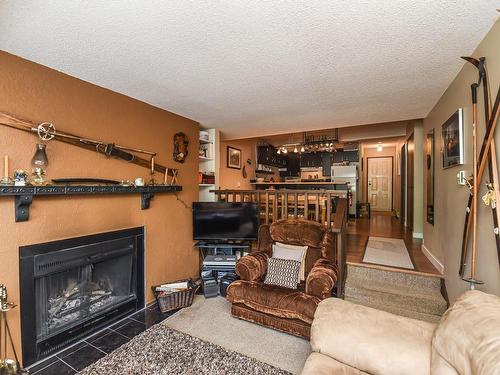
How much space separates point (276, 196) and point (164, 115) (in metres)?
1.87

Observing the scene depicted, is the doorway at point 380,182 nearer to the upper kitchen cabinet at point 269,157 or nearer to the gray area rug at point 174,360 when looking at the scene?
the upper kitchen cabinet at point 269,157

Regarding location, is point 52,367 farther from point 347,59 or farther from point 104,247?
point 347,59

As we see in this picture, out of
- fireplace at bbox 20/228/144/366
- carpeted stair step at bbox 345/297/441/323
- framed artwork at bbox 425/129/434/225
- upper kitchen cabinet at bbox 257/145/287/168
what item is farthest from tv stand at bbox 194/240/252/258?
upper kitchen cabinet at bbox 257/145/287/168

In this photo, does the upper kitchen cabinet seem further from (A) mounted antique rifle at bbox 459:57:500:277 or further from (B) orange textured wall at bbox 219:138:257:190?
(A) mounted antique rifle at bbox 459:57:500:277

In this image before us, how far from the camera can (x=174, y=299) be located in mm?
2758

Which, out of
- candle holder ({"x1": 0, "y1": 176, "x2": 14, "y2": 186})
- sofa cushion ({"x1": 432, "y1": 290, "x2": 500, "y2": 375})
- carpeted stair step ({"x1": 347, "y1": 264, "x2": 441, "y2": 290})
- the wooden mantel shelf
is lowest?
carpeted stair step ({"x1": 347, "y1": 264, "x2": 441, "y2": 290})

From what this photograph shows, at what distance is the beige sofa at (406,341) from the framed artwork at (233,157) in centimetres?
416

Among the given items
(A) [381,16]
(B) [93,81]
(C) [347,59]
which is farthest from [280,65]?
(B) [93,81]

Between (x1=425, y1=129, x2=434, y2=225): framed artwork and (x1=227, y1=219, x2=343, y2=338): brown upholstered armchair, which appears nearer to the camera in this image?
(x1=227, y1=219, x2=343, y2=338): brown upholstered armchair

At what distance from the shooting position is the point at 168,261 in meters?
3.18

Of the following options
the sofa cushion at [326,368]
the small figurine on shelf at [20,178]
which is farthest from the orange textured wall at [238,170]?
the sofa cushion at [326,368]

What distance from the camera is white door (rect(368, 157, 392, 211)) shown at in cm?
827

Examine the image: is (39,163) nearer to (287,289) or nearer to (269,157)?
(287,289)

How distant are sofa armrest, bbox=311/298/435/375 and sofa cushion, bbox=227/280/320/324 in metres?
0.73
